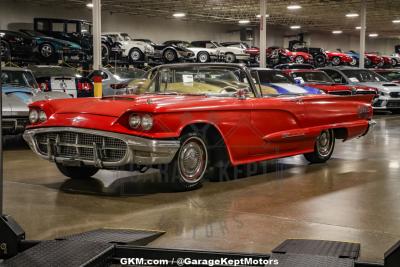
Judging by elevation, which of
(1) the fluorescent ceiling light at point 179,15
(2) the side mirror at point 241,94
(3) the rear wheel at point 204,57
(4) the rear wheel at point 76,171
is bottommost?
(4) the rear wheel at point 76,171

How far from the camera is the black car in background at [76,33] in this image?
66.6 feet

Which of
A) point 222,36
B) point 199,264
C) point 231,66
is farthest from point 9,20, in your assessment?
point 199,264

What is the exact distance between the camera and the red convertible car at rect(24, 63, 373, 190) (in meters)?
5.59

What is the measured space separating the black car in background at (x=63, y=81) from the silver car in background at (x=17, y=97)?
1251 millimetres

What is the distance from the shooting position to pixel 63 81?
12539 millimetres

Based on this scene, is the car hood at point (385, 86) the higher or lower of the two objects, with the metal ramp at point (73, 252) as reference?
higher

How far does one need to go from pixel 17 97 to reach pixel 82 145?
4377 millimetres

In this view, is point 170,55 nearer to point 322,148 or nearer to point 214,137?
point 322,148

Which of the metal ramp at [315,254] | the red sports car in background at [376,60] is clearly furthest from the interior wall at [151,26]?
the metal ramp at [315,254]

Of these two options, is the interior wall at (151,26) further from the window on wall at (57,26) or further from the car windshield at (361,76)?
the car windshield at (361,76)

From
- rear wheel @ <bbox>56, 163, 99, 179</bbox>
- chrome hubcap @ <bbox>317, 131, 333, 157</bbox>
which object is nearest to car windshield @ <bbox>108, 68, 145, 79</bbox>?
chrome hubcap @ <bbox>317, 131, 333, 157</bbox>

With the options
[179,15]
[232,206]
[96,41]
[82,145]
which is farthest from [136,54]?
[232,206]

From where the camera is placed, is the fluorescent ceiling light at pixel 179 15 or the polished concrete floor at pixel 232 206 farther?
the fluorescent ceiling light at pixel 179 15

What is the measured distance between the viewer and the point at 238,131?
250 inches
